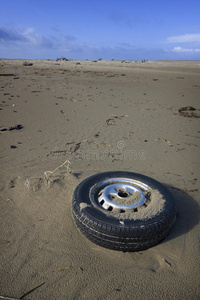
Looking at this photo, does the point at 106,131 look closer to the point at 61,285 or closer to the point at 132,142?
the point at 132,142

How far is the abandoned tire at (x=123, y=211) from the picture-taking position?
2266mm

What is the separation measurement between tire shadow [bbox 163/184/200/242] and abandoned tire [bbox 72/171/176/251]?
29 centimetres

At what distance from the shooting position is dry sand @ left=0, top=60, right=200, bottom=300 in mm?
2090

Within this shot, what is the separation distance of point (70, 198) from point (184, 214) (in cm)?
173

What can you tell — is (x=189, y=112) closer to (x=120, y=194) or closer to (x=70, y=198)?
(x=120, y=194)

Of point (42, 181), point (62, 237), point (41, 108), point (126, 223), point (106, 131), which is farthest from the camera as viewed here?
point (41, 108)

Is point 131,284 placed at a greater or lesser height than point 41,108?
lesser

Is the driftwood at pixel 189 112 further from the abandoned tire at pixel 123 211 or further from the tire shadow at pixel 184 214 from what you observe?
the abandoned tire at pixel 123 211

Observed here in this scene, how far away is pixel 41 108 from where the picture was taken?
28.8 ft

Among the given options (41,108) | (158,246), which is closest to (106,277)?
(158,246)

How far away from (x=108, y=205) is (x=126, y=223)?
1.49 feet

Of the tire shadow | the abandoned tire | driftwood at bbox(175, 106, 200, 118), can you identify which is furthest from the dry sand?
driftwood at bbox(175, 106, 200, 118)

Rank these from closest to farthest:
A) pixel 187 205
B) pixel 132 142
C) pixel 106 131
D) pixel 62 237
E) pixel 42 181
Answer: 1. pixel 62 237
2. pixel 187 205
3. pixel 42 181
4. pixel 132 142
5. pixel 106 131

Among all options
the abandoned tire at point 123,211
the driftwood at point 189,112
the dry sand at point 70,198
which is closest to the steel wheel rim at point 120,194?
the abandoned tire at point 123,211
